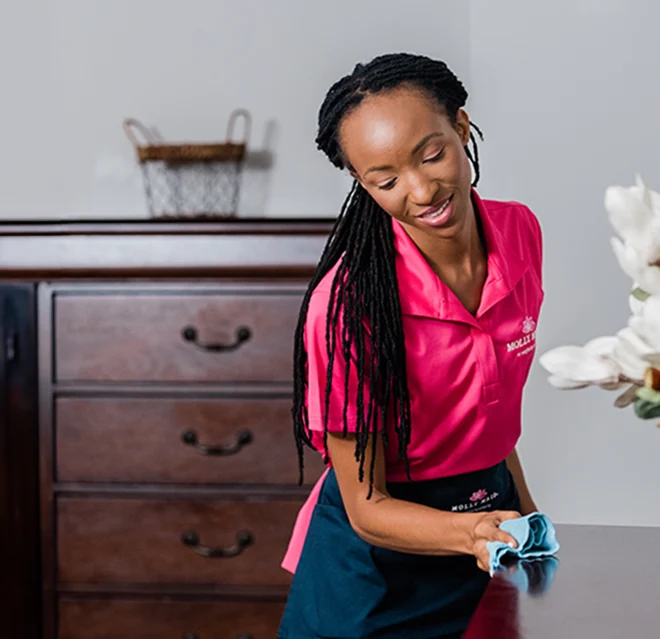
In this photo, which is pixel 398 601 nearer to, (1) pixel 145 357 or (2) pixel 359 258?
(2) pixel 359 258

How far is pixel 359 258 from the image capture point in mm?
1304

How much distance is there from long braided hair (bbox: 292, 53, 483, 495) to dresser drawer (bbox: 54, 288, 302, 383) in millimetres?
958

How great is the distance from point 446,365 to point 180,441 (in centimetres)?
113

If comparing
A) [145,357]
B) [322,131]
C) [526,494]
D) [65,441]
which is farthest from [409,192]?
[65,441]

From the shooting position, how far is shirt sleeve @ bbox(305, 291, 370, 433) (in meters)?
1.27

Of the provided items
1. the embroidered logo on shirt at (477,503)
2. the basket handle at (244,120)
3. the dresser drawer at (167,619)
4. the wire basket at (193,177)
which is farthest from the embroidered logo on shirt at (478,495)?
the basket handle at (244,120)

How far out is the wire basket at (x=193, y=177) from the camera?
7.96 ft

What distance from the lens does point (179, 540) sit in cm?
229

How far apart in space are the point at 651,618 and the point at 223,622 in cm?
161

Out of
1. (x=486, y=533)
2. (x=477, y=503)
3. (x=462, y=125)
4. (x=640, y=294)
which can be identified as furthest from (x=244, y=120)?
(x=640, y=294)

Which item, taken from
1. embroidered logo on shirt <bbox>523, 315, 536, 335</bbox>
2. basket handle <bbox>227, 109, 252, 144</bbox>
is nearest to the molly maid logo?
embroidered logo on shirt <bbox>523, 315, 536, 335</bbox>

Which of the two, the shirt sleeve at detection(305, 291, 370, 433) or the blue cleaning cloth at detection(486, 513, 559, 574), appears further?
the shirt sleeve at detection(305, 291, 370, 433)

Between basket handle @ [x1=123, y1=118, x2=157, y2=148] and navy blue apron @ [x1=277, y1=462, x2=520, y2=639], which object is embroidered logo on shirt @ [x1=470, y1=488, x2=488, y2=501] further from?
basket handle @ [x1=123, y1=118, x2=157, y2=148]

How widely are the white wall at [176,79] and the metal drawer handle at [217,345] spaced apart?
584 mm
